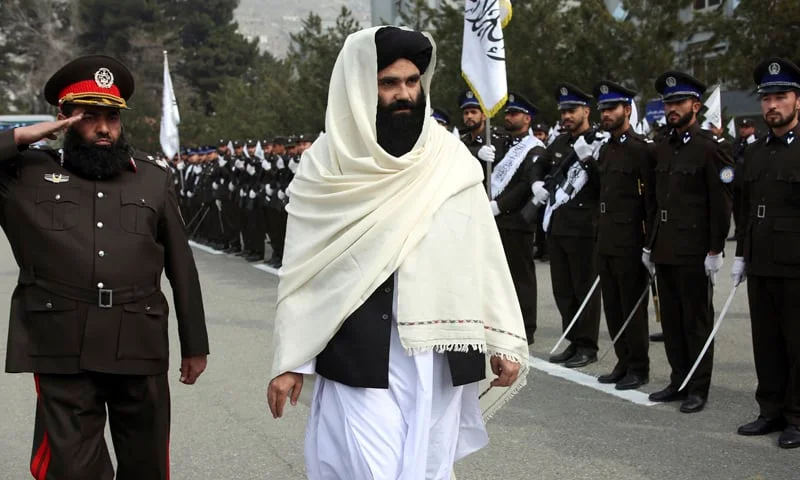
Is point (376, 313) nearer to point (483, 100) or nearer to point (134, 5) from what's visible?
point (483, 100)

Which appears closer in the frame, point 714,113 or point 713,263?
point 713,263

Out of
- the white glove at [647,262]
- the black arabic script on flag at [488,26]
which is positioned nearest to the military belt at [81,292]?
the white glove at [647,262]

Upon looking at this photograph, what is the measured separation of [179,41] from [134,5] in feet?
18.9

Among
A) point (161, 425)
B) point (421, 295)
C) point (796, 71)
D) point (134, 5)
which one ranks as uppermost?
point (134, 5)

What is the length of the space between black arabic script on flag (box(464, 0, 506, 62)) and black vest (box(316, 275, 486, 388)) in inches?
249

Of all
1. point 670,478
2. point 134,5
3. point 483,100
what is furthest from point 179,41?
point 670,478

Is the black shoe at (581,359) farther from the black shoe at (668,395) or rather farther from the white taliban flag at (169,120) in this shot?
the white taliban flag at (169,120)

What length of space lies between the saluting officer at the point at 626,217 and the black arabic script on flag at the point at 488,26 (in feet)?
6.09

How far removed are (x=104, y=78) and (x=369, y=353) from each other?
1652mm

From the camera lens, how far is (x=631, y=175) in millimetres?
7711

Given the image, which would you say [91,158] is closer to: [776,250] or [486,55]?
[776,250]

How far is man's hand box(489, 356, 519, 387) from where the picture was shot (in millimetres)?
3723

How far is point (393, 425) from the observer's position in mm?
3545

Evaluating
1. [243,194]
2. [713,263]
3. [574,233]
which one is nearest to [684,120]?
[713,263]
